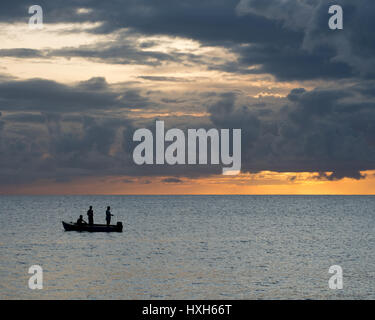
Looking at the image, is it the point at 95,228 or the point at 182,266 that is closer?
the point at 182,266

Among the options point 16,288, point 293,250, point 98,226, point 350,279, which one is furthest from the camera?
point 98,226

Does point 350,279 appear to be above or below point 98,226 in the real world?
below

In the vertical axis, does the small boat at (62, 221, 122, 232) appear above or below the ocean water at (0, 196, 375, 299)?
above

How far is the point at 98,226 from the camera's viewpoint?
63.8 metres

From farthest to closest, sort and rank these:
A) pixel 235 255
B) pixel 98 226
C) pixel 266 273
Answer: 1. pixel 98 226
2. pixel 235 255
3. pixel 266 273

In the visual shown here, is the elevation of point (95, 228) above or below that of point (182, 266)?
above

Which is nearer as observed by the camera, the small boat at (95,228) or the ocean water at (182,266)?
the ocean water at (182,266)

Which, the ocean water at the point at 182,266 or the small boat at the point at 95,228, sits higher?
the small boat at the point at 95,228

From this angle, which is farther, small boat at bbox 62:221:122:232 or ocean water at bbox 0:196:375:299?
small boat at bbox 62:221:122:232

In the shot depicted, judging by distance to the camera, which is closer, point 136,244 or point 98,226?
point 136,244
